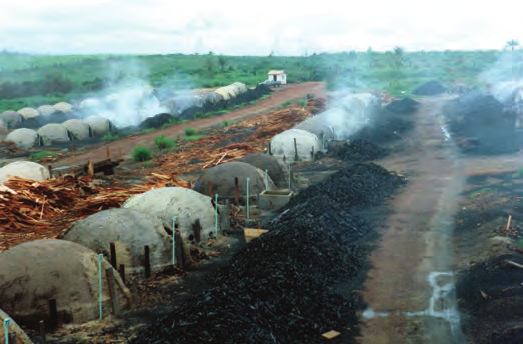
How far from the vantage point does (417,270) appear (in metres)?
17.7

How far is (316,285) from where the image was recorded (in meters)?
15.2

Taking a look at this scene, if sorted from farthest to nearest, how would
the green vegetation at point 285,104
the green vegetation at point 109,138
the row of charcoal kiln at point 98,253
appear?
1. the green vegetation at point 285,104
2. the green vegetation at point 109,138
3. the row of charcoal kiln at point 98,253

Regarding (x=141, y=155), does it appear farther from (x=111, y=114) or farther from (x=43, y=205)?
(x=111, y=114)

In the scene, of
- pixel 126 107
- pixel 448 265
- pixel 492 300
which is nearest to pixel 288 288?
pixel 492 300

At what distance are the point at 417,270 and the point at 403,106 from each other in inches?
2059

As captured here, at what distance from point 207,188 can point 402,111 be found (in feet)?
143

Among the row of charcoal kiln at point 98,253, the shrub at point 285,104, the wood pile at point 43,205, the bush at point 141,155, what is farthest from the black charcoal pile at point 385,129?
the wood pile at point 43,205

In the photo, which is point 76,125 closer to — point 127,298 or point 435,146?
point 435,146

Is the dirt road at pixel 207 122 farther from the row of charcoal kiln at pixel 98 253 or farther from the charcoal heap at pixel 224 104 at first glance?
the row of charcoal kiln at pixel 98 253

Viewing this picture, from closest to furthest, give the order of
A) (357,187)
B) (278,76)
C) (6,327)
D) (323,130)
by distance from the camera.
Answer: (6,327) < (357,187) < (323,130) < (278,76)

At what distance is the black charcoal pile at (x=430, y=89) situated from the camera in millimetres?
83625

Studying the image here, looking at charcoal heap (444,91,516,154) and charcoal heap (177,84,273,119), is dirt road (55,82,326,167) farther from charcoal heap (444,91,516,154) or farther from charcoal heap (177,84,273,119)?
charcoal heap (444,91,516,154)

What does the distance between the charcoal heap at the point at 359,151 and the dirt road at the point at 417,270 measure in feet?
17.7

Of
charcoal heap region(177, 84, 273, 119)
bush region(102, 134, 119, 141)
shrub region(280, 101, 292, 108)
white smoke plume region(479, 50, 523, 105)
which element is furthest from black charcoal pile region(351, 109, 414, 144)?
bush region(102, 134, 119, 141)
